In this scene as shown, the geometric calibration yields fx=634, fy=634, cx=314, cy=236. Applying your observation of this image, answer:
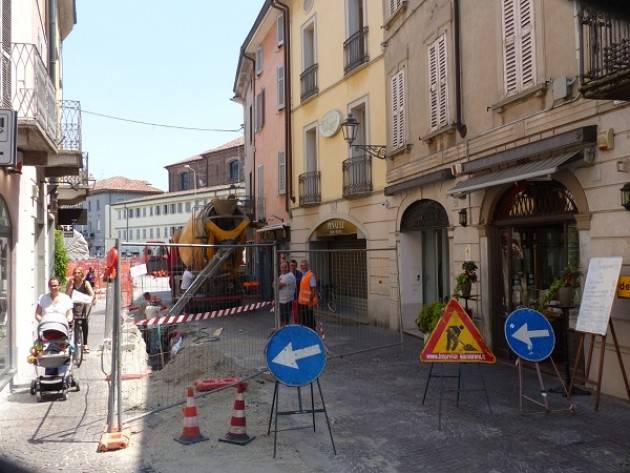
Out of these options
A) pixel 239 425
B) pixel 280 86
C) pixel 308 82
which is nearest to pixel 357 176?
pixel 308 82

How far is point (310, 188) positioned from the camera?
1972cm

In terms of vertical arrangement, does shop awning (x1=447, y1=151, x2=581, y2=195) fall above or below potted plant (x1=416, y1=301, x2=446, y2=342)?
above

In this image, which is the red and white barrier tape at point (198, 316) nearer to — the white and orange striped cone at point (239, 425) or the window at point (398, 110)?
the white and orange striped cone at point (239, 425)

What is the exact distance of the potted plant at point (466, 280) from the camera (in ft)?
35.1

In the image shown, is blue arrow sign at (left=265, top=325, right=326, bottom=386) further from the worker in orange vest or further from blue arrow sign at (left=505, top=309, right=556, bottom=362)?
the worker in orange vest

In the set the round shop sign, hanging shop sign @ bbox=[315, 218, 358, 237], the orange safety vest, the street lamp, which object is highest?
the round shop sign

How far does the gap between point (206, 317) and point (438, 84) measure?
21.0 feet

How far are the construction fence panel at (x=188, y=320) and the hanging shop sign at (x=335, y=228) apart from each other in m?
7.07

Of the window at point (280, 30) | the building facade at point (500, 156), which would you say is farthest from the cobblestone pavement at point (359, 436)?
the window at point (280, 30)

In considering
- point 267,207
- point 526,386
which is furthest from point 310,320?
point 267,207

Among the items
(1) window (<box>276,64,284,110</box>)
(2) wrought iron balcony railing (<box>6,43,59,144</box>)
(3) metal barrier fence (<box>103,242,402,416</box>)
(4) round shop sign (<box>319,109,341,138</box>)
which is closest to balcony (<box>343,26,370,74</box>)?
(4) round shop sign (<box>319,109,341,138</box>)

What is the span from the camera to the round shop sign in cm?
1775

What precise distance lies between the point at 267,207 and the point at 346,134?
36.2ft

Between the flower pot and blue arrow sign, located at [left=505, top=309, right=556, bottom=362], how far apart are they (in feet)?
4.28
